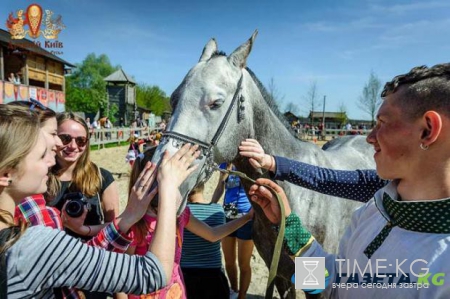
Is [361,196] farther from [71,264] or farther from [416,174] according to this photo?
[71,264]

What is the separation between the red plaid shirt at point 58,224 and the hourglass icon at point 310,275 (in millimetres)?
914

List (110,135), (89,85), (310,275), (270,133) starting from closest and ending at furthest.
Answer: (310,275) → (270,133) → (110,135) → (89,85)

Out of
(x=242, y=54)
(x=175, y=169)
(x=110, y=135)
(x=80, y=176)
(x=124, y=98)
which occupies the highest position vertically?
(x=124, y=98)

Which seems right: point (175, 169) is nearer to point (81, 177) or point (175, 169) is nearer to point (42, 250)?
point (42, 250)

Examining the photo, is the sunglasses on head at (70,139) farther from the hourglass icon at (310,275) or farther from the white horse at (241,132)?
the hourglass icon at (310,275)

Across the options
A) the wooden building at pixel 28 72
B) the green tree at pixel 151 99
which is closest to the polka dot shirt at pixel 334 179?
the wooden building at pixel 28 72

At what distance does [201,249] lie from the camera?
9.53ft

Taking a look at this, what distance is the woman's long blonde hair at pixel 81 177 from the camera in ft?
7.87

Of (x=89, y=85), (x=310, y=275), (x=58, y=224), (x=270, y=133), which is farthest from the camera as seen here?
(x=89, y=85)

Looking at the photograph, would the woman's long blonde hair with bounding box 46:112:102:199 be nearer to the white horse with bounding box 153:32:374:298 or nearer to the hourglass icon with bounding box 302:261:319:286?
the white horse with bounding box 153:32:374:298

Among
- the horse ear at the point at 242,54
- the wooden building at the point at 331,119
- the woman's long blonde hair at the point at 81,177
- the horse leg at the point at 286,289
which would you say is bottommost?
the horse leg at the point at 286,289

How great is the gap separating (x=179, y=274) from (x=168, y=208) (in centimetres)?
100

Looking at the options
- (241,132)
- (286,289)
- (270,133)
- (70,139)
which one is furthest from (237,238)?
(70,139)

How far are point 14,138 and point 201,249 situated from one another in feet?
6.68
